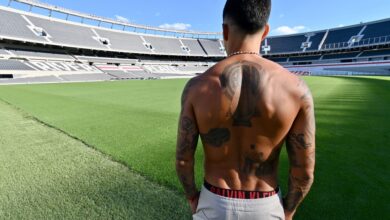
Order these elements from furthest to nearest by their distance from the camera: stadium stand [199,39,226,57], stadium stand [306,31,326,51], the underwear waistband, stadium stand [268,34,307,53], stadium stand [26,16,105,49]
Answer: stadium stand [199,39,226,57], stadium stand [268,34,307,53], stadium stand [306,31,326,51], stadium stand [26,16,105,49], the underwear waistband

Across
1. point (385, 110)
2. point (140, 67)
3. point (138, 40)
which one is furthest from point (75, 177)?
point (138, 40)

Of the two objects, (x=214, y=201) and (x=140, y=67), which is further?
(x=140, y=67)

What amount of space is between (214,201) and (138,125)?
5570 millimetres

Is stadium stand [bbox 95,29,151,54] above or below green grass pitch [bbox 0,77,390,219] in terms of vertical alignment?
above

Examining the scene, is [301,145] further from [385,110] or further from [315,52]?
[315,52]

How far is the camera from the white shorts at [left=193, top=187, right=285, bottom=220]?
4.56ft

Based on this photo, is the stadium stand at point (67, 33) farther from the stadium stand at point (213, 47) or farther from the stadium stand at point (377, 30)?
the stadium stand at point (377, 30)

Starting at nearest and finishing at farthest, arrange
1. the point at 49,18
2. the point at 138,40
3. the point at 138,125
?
the point at 138,125, the point at 49,18, the point at 138,40

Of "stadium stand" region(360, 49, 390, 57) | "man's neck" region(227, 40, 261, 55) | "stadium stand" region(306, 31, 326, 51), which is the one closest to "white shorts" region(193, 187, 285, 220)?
"man's neck" region(227, 40, 261, 55)

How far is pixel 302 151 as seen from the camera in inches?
58.3

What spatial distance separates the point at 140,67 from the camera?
4962 cm

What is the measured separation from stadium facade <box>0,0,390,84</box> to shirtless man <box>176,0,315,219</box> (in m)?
33.4

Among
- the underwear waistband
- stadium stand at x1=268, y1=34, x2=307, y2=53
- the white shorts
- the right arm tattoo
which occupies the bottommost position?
the white shorts

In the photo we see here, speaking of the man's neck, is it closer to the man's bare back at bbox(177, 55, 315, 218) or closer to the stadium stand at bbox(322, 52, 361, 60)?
the man's bare back at bbox(177, 55, 315, 218)
